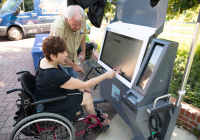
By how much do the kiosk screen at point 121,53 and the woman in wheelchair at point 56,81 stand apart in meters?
0.17

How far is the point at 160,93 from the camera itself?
5.11 ft

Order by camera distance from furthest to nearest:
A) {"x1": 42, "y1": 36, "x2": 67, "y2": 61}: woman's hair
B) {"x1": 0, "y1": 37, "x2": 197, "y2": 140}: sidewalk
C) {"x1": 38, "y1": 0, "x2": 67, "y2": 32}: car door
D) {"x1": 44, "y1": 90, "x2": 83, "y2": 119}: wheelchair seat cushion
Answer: {"x1": 38, "y1": 0, "x2": 67, "y2": 32}: car door, {"x1": 0, "y1": 37, "x2": 197, "y2": 140}: sidewalk, {"x1": 44, "y1": 90, "x2": 83, "y2": 119}: wheelchair seat cushion, {"x1": 42, "y1": 36, "x2": 67, "y2": 61}: woman's hair

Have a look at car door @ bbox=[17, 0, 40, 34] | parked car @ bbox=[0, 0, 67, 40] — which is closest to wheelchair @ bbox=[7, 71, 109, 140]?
parked car @ bbox=[0, 0, 67, 40]

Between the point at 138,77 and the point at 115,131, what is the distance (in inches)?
47.5

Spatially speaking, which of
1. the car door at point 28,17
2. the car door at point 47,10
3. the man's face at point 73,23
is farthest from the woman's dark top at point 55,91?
the car door at point 47,10

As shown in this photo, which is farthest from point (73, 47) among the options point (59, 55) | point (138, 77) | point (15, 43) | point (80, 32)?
point (15, 43)

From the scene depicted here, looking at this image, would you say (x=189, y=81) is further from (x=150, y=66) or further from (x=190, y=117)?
(x=150, y=66)

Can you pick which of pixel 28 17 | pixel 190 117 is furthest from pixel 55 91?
pixel 28 17

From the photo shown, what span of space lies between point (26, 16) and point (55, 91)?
24.9 feet

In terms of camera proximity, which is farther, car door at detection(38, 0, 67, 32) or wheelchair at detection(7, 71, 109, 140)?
car door at detection(38, 0, 67, 32)

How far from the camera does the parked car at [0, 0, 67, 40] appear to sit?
7508 mm

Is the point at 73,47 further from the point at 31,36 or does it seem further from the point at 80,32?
the point at 31,36

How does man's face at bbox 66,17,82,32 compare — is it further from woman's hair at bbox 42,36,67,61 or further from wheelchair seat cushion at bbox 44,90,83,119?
wheelchair seat cushion at bbox 44,90,83,119

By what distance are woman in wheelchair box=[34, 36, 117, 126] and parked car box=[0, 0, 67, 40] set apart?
720cm
